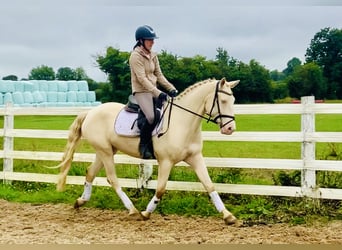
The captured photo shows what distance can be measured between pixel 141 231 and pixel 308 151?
2360 millimetres

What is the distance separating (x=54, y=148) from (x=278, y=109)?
27.4 feet

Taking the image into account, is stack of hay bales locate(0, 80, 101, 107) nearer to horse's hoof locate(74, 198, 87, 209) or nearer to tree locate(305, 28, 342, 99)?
tree locate(305, 28, 342, 99)

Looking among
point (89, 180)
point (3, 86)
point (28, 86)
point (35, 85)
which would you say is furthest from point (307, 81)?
point (35, 85)

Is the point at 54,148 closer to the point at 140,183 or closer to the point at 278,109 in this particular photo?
the point at 140,183

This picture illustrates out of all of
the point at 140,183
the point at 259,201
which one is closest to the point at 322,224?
the point at 259,201

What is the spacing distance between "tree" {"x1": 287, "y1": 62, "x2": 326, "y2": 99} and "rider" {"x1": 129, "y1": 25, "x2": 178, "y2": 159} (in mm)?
19931

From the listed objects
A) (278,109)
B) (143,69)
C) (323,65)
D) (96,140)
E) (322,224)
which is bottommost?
(322,224)

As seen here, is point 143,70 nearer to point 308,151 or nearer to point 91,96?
point 308,151

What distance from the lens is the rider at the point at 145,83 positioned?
6133 millimetres

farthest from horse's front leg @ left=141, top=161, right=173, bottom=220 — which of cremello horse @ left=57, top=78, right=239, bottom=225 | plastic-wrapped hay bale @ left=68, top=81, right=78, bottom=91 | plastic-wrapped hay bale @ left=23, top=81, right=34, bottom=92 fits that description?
plastic-wrapped hay bale @ left=68, top=81, right=78, bottom=91

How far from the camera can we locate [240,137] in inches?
270

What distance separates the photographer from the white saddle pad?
632cm

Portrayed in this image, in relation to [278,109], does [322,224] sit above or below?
below

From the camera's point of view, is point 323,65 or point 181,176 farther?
point 323,65
